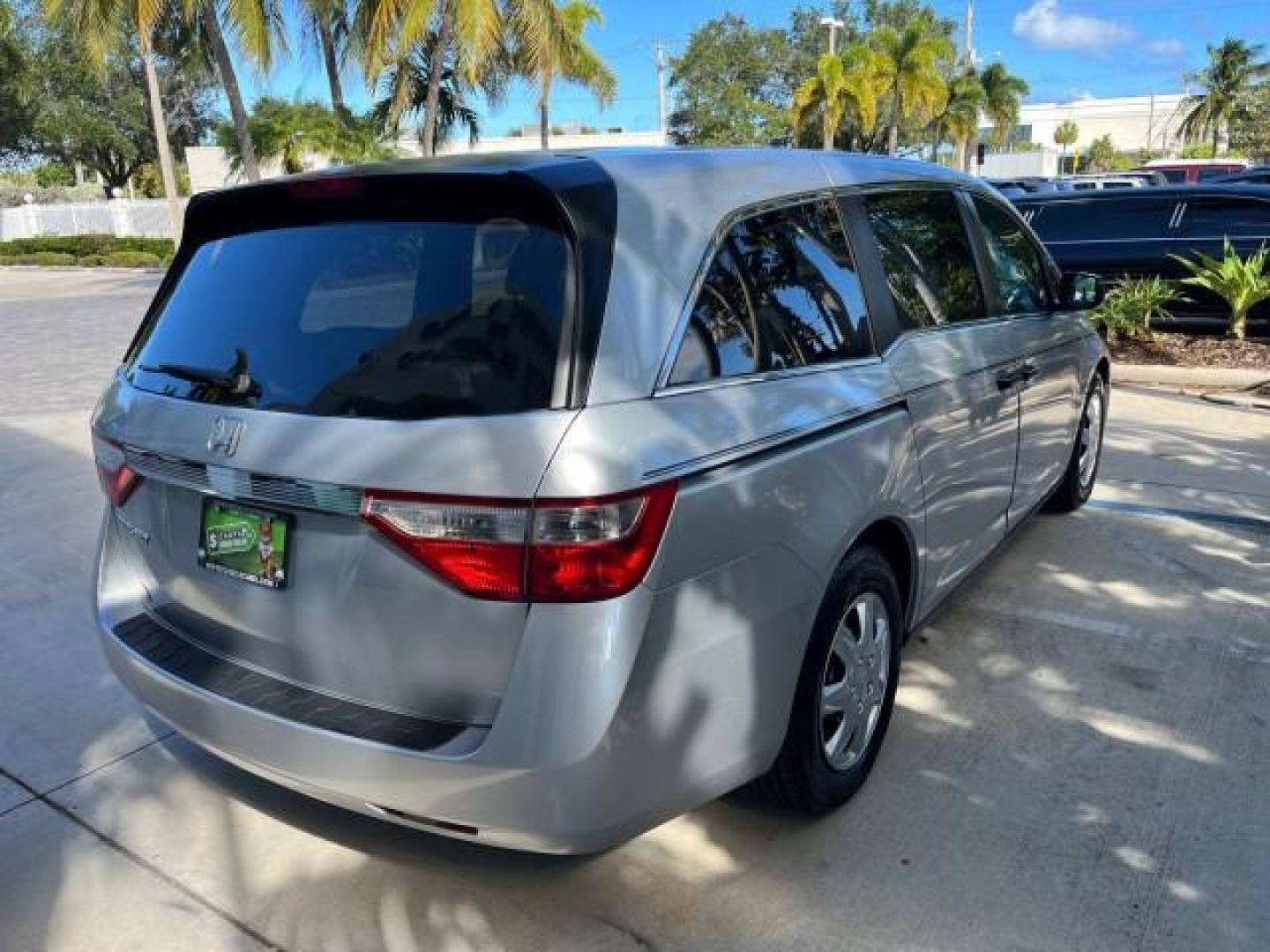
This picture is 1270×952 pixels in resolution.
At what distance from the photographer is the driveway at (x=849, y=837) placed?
2.53m

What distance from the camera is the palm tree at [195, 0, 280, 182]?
18781mm

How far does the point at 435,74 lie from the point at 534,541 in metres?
20.8

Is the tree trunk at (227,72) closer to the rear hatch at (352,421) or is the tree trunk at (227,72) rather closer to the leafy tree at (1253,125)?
the rear hatch at (352,421)

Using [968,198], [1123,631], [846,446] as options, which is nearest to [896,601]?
[846,446]

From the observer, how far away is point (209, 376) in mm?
2553

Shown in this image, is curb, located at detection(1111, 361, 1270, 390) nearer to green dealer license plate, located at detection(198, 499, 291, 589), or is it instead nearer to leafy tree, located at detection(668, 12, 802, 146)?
green dealer license plate, located at detection(198, 499, 291, 589)

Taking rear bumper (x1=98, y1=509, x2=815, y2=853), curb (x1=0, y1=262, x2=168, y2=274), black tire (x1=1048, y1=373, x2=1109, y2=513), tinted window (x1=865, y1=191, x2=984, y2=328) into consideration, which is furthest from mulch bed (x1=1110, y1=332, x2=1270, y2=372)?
curb (x1=0, y1=262, x2=168, y2=274)

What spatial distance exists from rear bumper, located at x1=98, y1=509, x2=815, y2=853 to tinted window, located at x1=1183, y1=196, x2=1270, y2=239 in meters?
9.19

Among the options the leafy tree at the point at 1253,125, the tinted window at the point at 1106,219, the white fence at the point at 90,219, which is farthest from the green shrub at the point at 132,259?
the leafy tree at the point at 1253,125

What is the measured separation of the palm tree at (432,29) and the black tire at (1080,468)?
1667 cm

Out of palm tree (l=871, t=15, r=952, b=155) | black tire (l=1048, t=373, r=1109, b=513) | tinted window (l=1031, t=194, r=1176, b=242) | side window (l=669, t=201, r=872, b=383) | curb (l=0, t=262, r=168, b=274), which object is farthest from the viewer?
palm tree (l=871, t=15, r=952, b=155)

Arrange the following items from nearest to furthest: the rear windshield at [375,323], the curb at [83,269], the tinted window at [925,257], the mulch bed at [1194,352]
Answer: the rear windshield at [375,323]
the tinted window at [925,257]
the mulch bed at [1194,352]
the curb at [83,269]

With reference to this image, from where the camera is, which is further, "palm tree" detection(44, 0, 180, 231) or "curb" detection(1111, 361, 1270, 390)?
"palm tree" detection(44, 0, 180, 231)

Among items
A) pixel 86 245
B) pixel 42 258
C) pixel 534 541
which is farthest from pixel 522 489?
pixel 86 245
